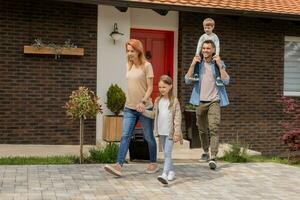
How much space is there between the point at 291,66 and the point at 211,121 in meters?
6.35

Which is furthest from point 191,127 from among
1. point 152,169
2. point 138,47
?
point 138,47

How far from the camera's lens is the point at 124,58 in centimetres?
1166

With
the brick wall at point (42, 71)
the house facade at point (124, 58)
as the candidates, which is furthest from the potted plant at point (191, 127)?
the brick wall at point (42, 71)

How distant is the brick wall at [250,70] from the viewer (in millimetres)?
12180

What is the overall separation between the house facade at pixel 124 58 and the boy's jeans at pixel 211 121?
3.68 m

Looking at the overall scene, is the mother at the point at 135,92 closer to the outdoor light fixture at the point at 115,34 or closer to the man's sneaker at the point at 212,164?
the man's sneaker at the point at 212,164

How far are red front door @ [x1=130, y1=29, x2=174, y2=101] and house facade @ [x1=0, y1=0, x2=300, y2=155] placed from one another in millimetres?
24

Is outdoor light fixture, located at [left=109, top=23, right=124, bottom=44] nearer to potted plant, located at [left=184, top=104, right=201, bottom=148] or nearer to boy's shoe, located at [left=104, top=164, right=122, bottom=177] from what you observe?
potted plant, located at [left=184, top=104, right=201, bottom=148]

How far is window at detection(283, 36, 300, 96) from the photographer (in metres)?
13.4

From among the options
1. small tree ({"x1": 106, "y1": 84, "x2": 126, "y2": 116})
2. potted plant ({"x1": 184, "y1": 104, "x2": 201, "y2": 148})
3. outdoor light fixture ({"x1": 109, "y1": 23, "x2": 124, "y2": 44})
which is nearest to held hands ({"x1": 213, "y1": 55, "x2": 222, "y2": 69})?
potted plant ({"x1": 184, "y1": 104, "x2": 201, "y2": 148})

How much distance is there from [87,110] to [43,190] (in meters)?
2.11

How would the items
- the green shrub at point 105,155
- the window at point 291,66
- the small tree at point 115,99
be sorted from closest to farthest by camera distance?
the green shrub at point 105,155 < the small tree at point 115,99 < the window at point 291,66

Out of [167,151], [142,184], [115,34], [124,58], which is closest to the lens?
[142,184]

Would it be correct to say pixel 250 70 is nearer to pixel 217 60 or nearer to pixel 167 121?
pixel 217 60
